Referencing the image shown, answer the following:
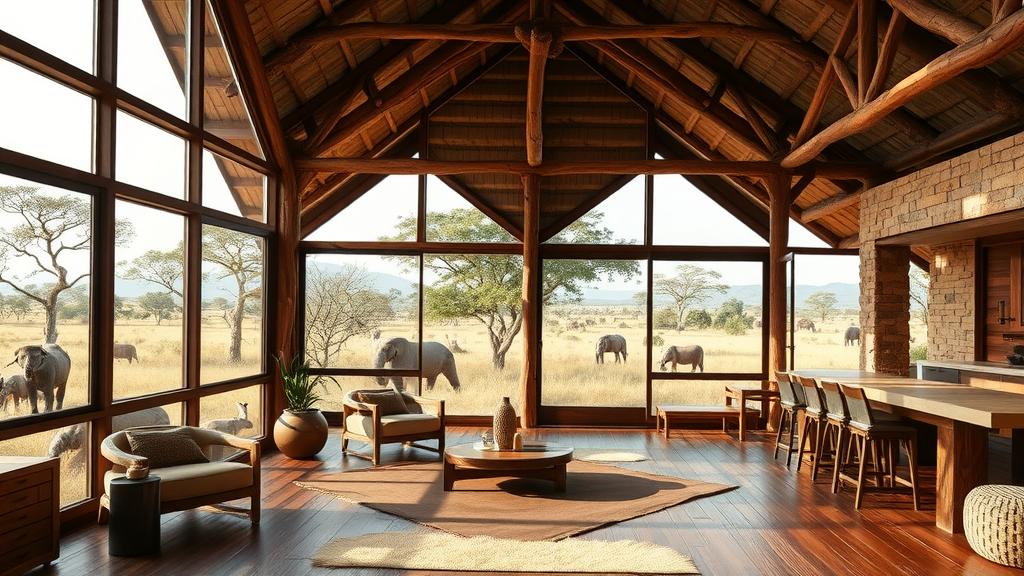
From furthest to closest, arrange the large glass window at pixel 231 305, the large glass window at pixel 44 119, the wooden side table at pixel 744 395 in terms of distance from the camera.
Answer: the wooden side table at pixel 744 395
the large glass window at pixel 231 305
the large glass window at pixel 44 119

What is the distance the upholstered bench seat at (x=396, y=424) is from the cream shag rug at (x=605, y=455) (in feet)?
5.12

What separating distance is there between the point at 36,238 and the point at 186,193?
6.58ft

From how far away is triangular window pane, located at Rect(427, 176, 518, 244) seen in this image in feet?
35.0

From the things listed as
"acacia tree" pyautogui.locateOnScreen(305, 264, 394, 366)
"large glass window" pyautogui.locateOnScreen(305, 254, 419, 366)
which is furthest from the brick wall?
"acacia tree" pyautogui.locateOnScreen(305, 264, 394, 366)

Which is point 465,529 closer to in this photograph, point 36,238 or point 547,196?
point 36,238

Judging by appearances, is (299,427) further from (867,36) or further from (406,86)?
(867,36)

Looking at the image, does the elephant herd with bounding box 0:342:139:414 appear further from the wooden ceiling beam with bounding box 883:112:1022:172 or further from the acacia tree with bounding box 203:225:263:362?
the wooden ceiling beam with bounding box 883:112:1022:172

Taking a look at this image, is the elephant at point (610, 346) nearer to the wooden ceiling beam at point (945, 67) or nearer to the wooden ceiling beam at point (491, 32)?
the wooden ceiling beam at point (945, 67)

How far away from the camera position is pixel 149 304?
649 centimetres

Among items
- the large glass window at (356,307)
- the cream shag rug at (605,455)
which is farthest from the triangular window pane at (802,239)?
the large glass window at (356,307)

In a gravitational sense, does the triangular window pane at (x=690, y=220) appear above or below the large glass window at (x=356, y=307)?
above

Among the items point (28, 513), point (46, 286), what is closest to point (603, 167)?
point (46, 286)

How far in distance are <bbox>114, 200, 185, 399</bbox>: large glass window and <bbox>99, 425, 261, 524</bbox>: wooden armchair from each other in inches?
28.2

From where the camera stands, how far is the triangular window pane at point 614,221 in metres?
10.8
